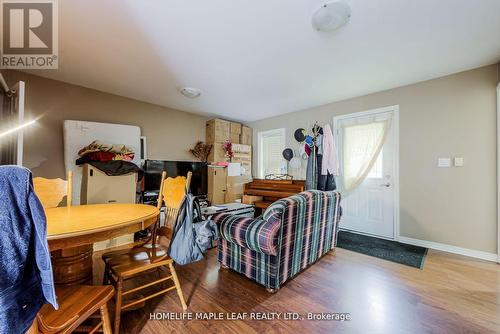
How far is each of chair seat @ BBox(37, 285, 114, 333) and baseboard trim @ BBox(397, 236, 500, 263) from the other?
12.3 ft

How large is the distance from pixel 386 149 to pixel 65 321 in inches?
158

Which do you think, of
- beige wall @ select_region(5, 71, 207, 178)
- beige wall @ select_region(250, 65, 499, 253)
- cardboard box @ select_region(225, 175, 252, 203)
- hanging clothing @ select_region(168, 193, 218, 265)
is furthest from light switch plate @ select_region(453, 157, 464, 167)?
beige wall @ select_region(5, 71, 207, 178)

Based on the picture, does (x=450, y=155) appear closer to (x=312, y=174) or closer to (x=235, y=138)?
(x=312, y=174)

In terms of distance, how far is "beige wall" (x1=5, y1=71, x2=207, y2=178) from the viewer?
2.88 metres

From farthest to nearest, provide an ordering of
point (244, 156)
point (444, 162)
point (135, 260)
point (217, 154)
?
point (244, 156) → point (217, 154) → point (444, 162) → point (135, 260)

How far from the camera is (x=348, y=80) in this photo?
9.82ft

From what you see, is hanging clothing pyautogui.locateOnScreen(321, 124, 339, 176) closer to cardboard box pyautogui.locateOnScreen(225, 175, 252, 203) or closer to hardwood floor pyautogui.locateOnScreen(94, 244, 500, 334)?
hardwood floor pyautogui.locateOnScreen(94, 244, 500, 334)

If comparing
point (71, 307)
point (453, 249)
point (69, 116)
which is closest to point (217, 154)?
point (69, 116)

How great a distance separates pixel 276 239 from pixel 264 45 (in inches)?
76.0

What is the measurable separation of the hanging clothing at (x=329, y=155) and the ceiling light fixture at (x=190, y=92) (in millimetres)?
2315

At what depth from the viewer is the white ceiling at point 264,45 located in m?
1.71

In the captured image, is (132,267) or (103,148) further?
(103,148)

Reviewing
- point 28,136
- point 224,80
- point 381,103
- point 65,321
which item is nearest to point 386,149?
point 381,103

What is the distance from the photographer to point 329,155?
3639 millimetres
